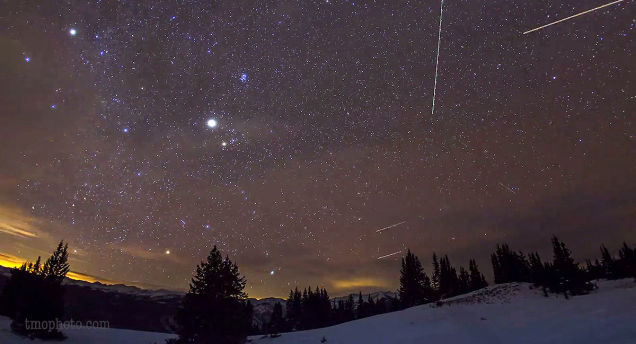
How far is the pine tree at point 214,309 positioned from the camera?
67.4ft

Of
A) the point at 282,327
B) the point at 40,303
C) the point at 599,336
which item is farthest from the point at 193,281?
the point at 282,327

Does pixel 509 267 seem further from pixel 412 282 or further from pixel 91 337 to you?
pixel 91 337

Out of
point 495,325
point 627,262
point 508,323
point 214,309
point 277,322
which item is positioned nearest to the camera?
point 214,309

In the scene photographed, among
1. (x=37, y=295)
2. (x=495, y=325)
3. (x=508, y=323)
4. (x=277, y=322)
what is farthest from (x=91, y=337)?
(x=277, y=322)

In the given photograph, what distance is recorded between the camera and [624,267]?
59750mm

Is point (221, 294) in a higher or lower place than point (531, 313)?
higher

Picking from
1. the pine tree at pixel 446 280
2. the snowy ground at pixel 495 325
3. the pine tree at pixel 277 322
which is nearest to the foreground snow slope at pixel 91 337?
the snowy ground at pixel 495 325

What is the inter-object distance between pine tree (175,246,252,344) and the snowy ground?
29.1 ft

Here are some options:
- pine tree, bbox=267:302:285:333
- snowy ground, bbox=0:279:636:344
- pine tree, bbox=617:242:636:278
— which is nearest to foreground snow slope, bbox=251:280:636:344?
snowy ground, bbox=0:279:636:344

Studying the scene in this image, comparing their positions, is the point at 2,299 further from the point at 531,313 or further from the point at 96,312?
the point at 96,312

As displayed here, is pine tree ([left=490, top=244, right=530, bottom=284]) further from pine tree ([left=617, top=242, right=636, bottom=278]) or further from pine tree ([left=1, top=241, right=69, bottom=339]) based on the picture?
pine tree ([left=1, top=241, right=69, bottom=339])

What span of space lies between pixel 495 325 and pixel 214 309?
69.6 ft

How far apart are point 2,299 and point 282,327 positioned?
50.6m

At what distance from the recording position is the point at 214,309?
21.2m
